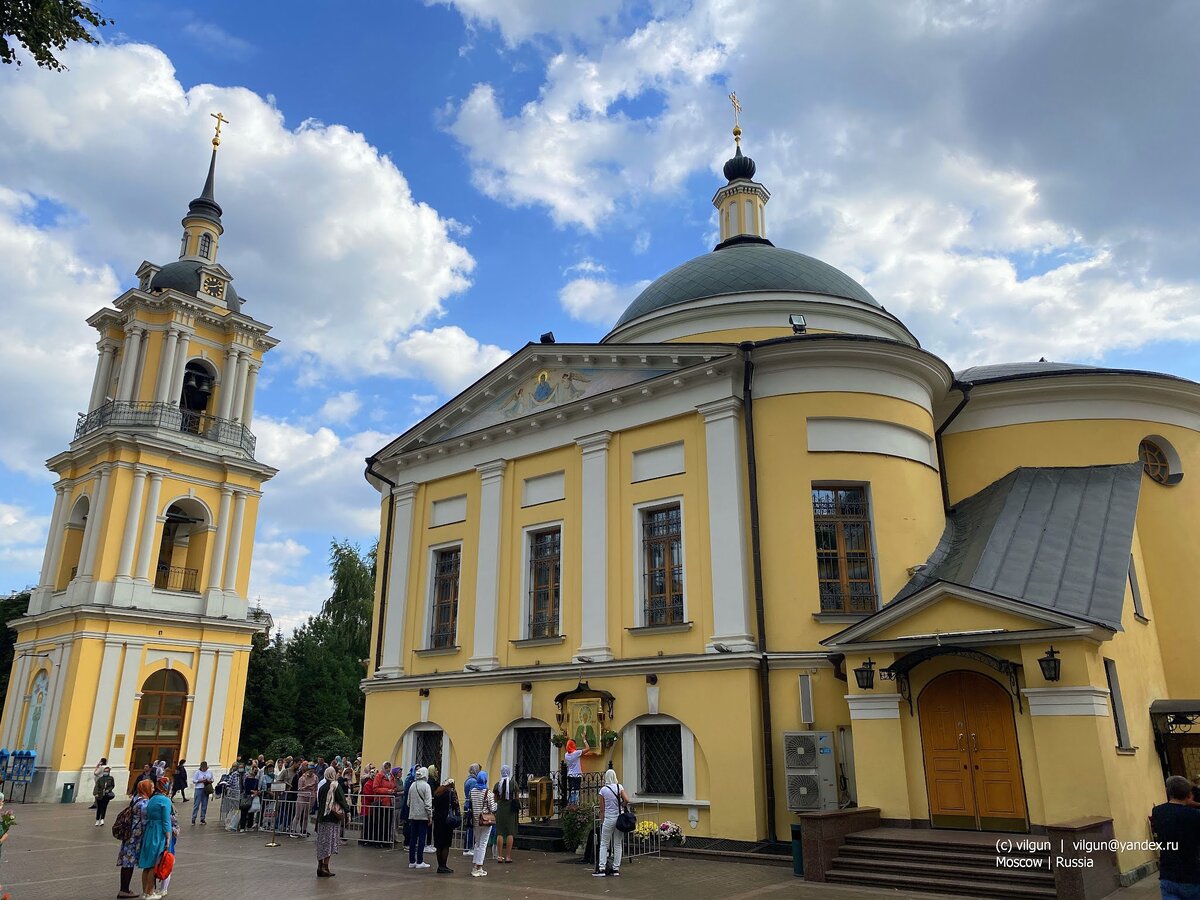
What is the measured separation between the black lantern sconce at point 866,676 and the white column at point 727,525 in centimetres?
233

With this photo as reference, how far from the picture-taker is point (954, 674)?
1386cm

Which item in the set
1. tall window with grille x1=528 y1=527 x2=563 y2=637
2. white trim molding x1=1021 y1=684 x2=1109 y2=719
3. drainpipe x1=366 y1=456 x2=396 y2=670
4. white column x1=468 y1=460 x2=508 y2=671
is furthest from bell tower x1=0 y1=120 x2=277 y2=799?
white trim molding x1=1021 y1=684 x2=1109 y2=719

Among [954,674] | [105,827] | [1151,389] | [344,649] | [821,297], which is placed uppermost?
[821,297]

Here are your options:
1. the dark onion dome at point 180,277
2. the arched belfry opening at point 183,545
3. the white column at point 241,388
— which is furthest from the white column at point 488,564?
the dark onion dome at point 180,277

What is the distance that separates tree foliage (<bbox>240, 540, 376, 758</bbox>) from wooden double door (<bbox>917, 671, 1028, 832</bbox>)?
3178 centimetres

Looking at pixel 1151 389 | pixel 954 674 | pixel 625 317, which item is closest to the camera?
pixel 954 674

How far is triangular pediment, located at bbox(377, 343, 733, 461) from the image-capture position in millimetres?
18781

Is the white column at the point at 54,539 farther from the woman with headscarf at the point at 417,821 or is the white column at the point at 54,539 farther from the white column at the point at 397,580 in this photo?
the woman with headscarf at the point at 417,821

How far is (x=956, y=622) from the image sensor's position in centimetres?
1359

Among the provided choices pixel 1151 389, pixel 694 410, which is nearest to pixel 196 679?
pixel 694 410

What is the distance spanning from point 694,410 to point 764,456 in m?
1.85

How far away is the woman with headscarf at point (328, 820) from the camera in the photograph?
1311cm

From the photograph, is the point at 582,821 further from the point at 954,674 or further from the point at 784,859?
the point at 954,674

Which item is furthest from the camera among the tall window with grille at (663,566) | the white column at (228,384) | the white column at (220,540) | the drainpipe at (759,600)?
the white column at (228,384)
